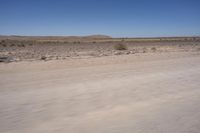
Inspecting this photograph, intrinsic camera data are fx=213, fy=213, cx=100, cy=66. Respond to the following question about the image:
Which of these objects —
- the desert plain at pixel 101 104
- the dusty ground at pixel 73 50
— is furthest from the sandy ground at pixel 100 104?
the dusty ground at pixel 73 50

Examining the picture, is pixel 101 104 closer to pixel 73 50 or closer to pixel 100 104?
pixel 100 104

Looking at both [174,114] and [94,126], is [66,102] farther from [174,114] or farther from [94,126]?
[174,114]

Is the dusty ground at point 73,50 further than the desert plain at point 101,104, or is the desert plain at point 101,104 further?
the dusty ground at point 73,50

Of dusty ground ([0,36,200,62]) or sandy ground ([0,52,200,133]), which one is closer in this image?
sandy ground ([0,52,200,133])

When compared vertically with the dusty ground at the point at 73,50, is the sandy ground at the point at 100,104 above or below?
below

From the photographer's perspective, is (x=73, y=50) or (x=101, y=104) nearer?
(x=101, y=104)

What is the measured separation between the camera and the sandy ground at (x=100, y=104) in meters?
4.04

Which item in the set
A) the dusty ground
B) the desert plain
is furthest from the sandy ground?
the dusty ground

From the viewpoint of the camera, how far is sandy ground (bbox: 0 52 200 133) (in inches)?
159

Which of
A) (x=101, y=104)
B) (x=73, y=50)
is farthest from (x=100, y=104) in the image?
(x=73, y=50)

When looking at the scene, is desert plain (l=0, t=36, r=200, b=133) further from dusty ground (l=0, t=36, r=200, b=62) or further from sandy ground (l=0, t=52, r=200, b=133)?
dusty ground (l=0, t=36, r=200, b=62)

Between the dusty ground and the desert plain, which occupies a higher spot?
the dusty ground

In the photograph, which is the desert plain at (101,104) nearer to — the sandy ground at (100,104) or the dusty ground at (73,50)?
the sandy ground at (100,104)

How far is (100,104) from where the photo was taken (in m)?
5.24
